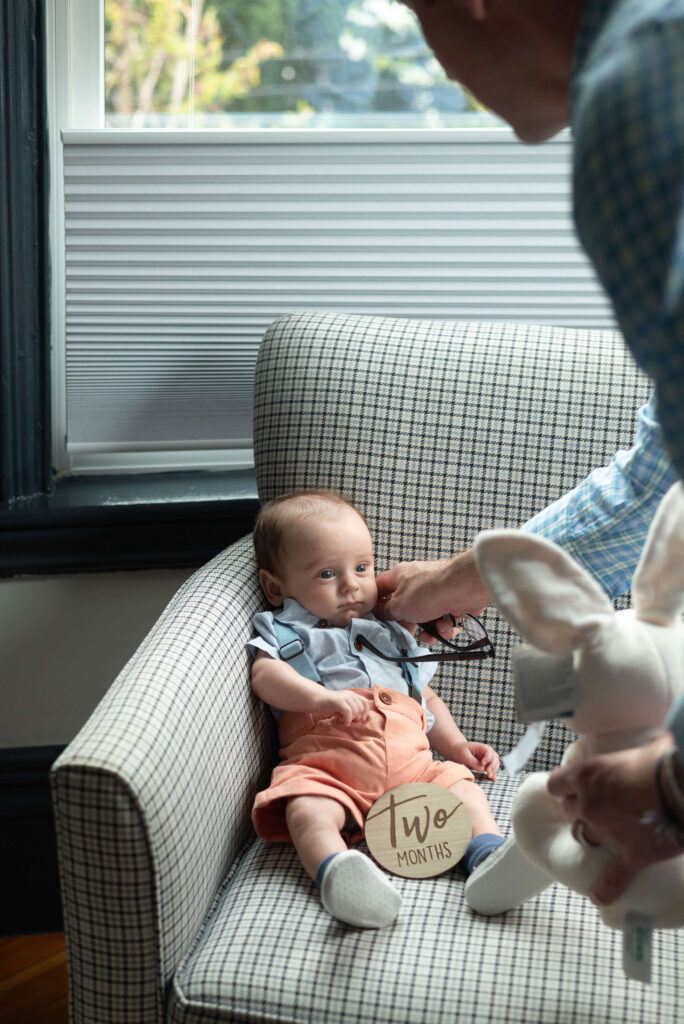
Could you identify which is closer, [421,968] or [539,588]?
[539,588]

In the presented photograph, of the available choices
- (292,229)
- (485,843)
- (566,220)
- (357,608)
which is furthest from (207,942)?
(566,220)

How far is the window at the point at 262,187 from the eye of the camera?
175cm

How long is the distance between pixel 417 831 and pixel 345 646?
0.93 feet

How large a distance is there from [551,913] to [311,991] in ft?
0.93

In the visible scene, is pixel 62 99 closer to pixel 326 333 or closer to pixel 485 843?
pixel 326 333

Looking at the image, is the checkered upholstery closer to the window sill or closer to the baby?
the baby

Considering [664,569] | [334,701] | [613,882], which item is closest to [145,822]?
[334,701]

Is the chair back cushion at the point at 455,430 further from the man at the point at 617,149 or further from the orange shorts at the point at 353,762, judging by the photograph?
the man at the point at 617,149

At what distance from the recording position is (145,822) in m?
0.98

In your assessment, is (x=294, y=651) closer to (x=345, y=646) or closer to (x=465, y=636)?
(x=345, y=646)

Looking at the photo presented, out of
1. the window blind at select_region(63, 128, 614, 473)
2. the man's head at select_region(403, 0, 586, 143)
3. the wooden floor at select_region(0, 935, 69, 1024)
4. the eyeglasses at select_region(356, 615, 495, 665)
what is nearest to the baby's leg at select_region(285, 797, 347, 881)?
the eyeglasses at select_region(356, 615, 495, 665)

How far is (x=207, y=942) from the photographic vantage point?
1.08 metres

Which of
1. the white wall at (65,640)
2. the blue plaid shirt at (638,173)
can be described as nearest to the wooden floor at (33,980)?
the white wall at (65,640)

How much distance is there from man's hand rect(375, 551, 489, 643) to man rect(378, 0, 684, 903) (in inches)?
16.8
